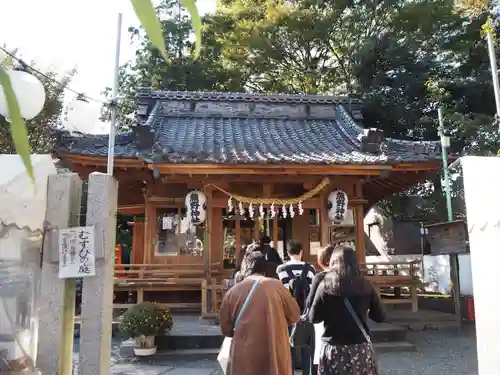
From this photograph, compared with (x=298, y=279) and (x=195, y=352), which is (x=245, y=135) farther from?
(x=298, y=279)

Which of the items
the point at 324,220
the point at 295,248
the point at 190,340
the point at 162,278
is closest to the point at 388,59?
the point at 324,220

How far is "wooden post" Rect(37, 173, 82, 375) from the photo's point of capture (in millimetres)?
4008

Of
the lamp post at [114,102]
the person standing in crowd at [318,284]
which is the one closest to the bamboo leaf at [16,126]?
the person standing in crowd at [318,284]

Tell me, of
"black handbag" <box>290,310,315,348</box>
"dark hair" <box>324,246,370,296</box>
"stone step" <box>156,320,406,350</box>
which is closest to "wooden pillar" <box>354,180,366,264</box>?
"stone step" <box>156,320,406,350</box>

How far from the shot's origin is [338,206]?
10.1 metres

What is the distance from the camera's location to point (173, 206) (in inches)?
435

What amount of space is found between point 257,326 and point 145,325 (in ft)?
13.8

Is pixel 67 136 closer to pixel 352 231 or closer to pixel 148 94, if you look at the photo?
pixel 148 94

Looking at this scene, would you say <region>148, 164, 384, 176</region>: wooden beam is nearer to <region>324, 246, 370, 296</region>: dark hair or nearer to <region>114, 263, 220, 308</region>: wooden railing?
<region>114, 263, 220, 308</region>: wooden railing

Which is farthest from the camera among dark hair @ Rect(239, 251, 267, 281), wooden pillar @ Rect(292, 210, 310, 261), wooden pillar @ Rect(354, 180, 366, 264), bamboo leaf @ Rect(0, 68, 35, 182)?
wooden pillar @ Rect(292, 210, 310, 261)

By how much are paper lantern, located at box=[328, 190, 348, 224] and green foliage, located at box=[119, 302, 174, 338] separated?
4457mm

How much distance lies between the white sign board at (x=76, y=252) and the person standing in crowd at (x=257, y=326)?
4.31 feet


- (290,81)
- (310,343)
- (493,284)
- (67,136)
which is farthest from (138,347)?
(290,81)

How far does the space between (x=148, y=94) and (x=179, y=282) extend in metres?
6.26
